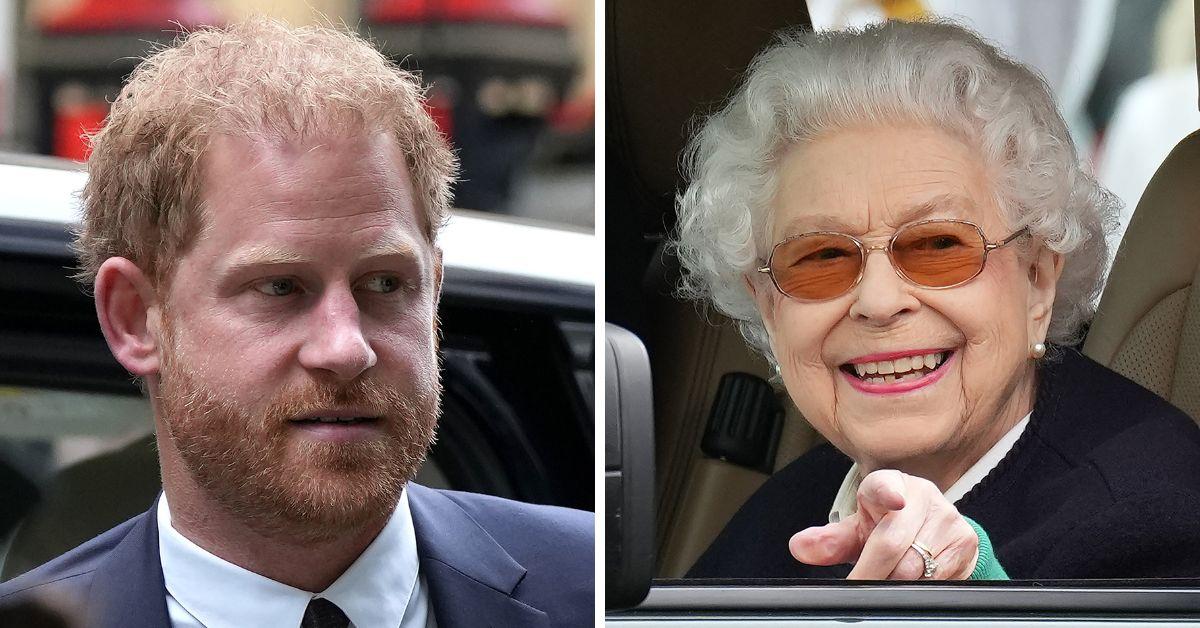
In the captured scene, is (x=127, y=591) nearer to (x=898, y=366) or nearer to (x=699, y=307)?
(x=699, y=307)

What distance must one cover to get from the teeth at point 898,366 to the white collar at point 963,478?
0.41ft

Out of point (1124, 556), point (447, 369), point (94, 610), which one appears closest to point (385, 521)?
point (447, 369)

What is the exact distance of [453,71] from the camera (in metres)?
2.37

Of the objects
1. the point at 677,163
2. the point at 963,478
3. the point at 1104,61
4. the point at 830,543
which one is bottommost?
the point at 830,543

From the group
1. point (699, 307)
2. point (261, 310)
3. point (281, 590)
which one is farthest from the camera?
point (699, 307)

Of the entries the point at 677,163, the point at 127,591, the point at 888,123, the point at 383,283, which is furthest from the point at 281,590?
the point at 888,123

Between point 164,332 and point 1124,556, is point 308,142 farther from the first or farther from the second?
point 1124,556

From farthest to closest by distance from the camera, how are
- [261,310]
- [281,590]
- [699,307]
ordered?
[699,307] → [281,590] → [261,310]

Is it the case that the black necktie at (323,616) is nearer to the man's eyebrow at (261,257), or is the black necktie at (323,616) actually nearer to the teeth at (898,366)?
the man's eyebrow at (261,257)

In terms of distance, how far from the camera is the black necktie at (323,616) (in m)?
2.30

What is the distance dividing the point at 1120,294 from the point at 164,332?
126 cm

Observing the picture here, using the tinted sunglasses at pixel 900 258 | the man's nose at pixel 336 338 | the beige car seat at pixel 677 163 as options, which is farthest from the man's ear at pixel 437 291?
the tinted sunglasses at pixel 900 258

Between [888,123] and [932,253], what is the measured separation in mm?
184

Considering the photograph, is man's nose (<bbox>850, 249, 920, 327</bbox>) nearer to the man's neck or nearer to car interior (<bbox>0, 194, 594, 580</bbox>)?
car interior (<bbox>0, 194, 594, 580</bbox>)
